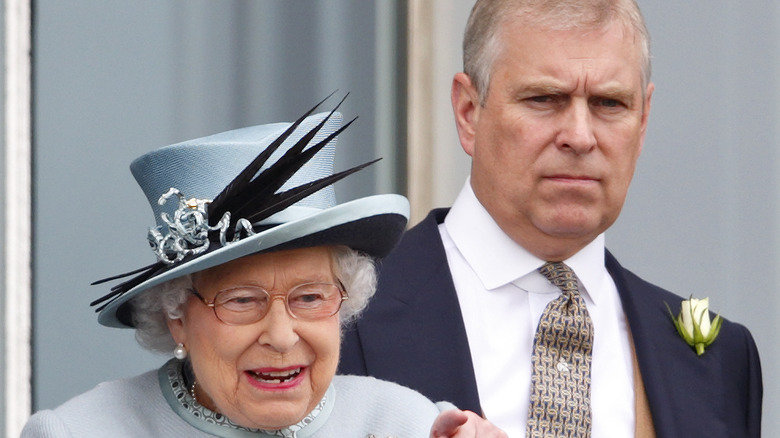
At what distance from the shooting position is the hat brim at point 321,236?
2.29m

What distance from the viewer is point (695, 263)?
4.77 m

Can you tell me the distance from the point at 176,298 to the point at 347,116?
7.64 ft

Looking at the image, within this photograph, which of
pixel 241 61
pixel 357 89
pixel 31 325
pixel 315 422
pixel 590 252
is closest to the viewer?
pixel 315 422

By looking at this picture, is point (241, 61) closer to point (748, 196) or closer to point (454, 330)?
point (454, 330)

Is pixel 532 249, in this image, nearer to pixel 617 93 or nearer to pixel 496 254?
pixel 496 254

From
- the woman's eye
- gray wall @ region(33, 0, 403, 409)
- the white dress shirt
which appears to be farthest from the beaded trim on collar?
gray wall @ region(33, 0, 403, 409)

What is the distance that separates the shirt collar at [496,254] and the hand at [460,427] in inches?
33.2

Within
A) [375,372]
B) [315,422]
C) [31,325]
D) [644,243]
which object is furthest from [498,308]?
[644,243]

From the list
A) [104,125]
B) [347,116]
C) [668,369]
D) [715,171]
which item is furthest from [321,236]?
[715,171]

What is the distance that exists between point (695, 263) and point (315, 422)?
8.39ft

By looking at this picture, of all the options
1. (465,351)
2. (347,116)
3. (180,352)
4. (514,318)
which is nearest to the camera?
(180,352)

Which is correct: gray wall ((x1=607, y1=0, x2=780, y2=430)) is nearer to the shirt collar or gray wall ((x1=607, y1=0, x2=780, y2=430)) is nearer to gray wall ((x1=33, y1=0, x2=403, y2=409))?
the shirt collar

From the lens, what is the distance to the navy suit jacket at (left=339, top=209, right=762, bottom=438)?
3.13 m

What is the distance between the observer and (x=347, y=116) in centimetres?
469
